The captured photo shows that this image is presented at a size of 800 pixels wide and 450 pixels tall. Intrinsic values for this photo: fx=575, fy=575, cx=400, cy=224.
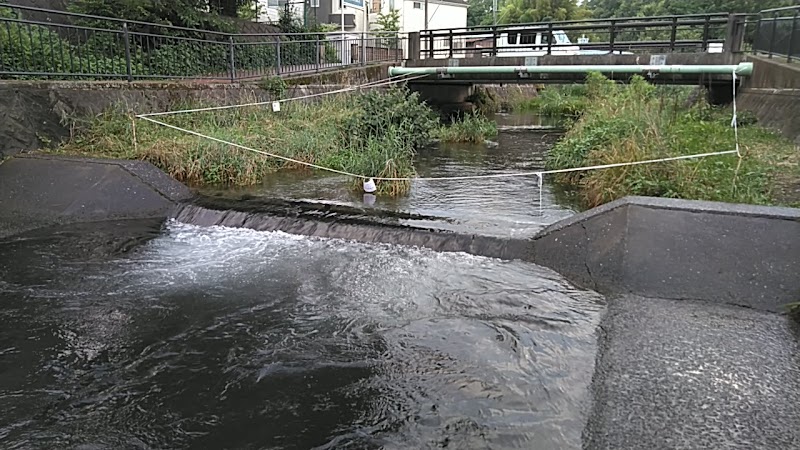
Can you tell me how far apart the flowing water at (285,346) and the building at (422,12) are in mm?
35684

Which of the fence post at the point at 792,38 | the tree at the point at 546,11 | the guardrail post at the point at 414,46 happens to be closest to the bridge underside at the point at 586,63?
the guardrail post at the point at 414,46

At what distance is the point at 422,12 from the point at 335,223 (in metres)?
39.8

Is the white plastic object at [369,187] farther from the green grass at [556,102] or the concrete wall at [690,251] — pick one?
the green grass at [556,102]

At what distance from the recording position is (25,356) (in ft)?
14.7

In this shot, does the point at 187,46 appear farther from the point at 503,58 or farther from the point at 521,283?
the point at 521,283

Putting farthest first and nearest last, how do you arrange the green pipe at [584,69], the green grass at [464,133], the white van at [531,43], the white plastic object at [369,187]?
the white van at [531,43] < the green grass at [464,133] < the green pipe at [584,69] < the white plastic object at [369,187]

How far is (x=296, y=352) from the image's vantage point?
4.59m

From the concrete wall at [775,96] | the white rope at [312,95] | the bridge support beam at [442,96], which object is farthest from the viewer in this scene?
the bridge support beam at [442,96]

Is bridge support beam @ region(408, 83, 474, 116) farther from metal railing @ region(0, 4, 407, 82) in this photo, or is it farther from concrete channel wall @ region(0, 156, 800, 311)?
concrete channel wall @ region(0, 156, 800, 311)

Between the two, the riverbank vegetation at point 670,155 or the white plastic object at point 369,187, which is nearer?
the riverbank vegetation at point 670,155

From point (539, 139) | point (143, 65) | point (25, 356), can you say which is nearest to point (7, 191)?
point (25, 356)

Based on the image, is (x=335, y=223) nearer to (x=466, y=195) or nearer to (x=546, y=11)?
(x=466, y=195)

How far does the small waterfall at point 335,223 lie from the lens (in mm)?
Answer: 6609

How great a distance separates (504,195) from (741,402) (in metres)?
5.81
